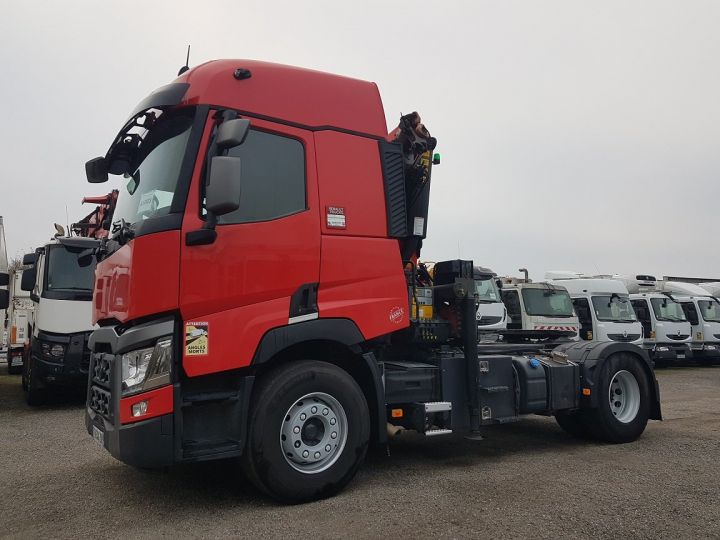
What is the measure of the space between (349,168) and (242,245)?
1.22 metres

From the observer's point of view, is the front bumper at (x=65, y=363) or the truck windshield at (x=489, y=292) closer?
the front bumper at (x=65, y=363)

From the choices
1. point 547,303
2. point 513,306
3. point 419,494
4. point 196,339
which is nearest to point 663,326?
point 547,303

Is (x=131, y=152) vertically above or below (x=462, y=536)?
above

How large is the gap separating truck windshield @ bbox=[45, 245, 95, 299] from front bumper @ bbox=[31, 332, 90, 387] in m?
0.72

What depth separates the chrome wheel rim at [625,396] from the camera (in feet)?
23.1

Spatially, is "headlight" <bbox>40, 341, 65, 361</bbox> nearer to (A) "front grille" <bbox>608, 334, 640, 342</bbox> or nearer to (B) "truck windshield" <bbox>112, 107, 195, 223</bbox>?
(B) "truck windshield" <bbox>112, 107, 195, 223</bbox>

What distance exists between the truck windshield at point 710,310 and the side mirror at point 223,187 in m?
19.9

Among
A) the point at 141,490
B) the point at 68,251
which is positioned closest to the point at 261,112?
the point at 141,490

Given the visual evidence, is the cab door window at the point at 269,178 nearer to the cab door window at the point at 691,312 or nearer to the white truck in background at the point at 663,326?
the white truck in background at the point at 663,326

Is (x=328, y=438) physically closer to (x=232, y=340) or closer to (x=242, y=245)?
(x=232, y=340)

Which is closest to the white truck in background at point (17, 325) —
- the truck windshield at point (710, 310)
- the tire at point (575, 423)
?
the tire at point (575, 423)

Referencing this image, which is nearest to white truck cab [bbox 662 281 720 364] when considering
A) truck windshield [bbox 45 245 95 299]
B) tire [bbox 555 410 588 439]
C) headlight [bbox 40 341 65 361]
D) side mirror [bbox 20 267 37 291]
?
tire [bbox 555 410 588 439]

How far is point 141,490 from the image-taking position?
5098mm

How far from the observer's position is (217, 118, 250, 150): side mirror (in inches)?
165
